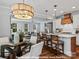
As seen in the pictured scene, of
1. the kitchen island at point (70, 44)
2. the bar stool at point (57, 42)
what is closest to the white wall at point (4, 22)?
the bar stool at point (57, 42)

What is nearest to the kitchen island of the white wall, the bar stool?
the bar stool

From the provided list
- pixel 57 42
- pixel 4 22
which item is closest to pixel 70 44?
pixel 57 42

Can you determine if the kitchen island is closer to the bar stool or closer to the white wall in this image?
the bar stool

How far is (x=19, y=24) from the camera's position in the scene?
1588 centimetres

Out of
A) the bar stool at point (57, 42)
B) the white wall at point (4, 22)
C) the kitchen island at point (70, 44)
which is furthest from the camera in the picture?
the white wall at point (4, 22)

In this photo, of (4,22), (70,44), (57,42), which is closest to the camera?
(70,44)

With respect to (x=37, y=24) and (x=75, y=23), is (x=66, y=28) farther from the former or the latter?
(x=37, y=24)

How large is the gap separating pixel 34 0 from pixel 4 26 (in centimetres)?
255

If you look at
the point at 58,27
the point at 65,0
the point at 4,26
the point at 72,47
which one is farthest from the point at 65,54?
the point at 58,27

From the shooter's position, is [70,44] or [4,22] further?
[4,22]

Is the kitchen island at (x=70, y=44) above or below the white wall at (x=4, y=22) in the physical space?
below

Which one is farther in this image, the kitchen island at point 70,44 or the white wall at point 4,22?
the white wall at point 4,22

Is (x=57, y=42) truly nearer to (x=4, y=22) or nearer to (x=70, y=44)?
(x=70, y=44)

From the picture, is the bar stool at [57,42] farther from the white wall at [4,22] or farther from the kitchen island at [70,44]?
the white wall at [4,22]
